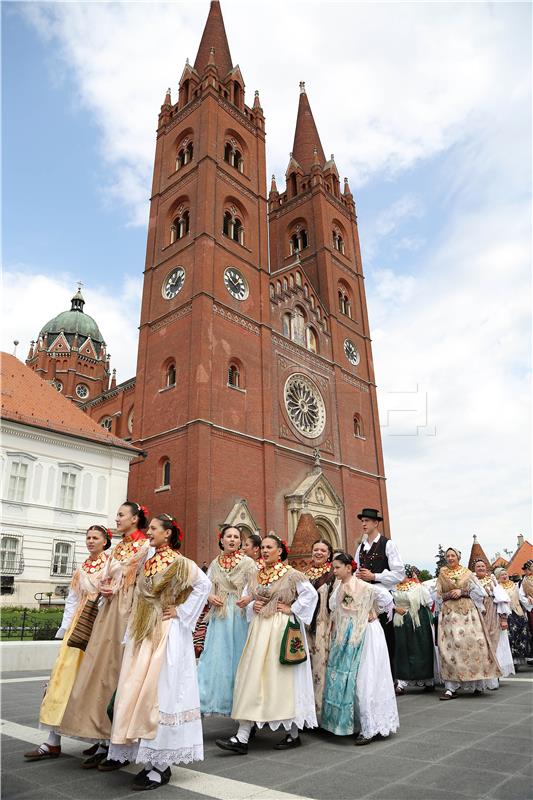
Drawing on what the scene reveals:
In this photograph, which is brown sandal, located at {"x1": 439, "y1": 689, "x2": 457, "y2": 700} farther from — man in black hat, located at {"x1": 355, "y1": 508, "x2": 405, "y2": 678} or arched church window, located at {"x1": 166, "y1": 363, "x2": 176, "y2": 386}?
arched church window, located at {"x1": 166, "y1": 363, "x2": 176, "y2": 386}

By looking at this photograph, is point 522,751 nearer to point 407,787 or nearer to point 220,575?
point 407,787

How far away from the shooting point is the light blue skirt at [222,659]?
5.85m

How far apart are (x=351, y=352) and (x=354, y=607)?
2811cm

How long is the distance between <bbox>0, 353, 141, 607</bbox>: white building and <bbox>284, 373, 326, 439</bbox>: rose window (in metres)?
9.37

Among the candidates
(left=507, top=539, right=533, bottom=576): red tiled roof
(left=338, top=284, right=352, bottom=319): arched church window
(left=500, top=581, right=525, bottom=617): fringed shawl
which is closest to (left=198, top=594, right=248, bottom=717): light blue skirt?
(left=500, top=581, right=525, bottom=617): fringed shawl

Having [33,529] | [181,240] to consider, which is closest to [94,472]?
[33,529]

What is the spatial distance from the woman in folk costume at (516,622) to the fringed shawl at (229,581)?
6531mm

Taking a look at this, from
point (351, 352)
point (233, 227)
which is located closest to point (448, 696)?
point (233, 227)

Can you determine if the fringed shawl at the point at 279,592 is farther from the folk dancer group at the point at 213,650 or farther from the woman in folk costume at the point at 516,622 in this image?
the woman in folk costume at the point at 516,622

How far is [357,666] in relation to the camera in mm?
5516

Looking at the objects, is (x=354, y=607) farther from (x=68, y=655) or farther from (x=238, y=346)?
(x=238, y=346)

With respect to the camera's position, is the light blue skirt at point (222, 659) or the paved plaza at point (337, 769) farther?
the light blue skirt at point (222, 659)

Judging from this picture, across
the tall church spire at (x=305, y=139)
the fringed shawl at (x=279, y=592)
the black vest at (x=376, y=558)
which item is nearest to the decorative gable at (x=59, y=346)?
the tall church spire at (x=305, y=139)

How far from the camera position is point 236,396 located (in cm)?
2397
